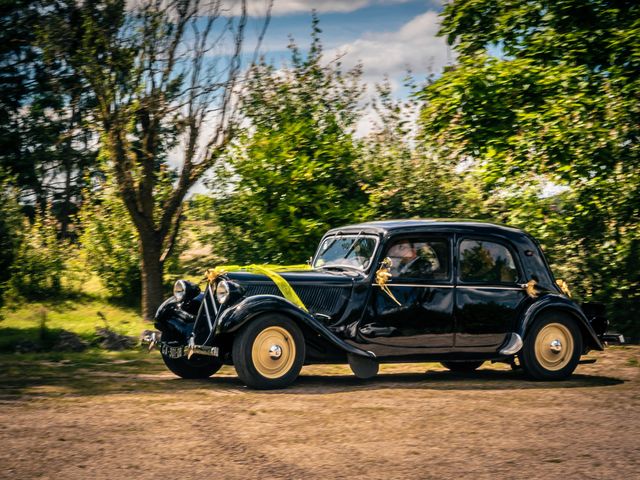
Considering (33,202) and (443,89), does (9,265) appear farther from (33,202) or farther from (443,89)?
(33,202)

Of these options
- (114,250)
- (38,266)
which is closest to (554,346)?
(114,250)

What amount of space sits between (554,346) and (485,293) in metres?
0.98

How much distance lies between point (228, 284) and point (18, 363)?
362 cm

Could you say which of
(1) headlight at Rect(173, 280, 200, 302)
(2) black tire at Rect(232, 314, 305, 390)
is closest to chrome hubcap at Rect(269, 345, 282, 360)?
(2) black tire at Rect(232, 314, 305, 390)

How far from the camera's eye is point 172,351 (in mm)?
8555

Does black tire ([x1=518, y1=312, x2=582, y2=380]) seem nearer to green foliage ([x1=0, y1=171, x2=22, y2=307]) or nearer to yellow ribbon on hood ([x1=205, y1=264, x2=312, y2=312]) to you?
yellow ribbon on hood ([x1=205, y1=264, x2=312, y2=312])

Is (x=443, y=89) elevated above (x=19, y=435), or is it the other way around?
(x=443, y=89)

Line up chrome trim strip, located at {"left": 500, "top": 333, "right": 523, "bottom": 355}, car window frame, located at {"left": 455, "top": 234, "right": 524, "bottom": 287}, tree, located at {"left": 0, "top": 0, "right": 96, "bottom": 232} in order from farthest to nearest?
1. tree, located at {"left": 0, "top": 0, "right": 96, "bottom": 232}
2. car window frame, located at {"left": 455, "top": 234, "right": 524, "bottom": 287}
3. chrome trim strip, located at {"left": 500, "top": 333, "right": 523, "bottom": 355}

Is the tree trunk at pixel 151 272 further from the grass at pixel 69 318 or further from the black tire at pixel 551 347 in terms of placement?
the black tire at pixel 551 347

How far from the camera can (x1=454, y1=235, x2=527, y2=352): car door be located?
8875 mm

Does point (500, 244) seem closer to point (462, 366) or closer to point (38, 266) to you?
point (462, 366)

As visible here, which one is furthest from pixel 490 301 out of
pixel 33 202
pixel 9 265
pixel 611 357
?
pixel 33 202

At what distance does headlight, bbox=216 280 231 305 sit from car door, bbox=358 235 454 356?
1.43 m

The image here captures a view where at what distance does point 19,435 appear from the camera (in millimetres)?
5812
